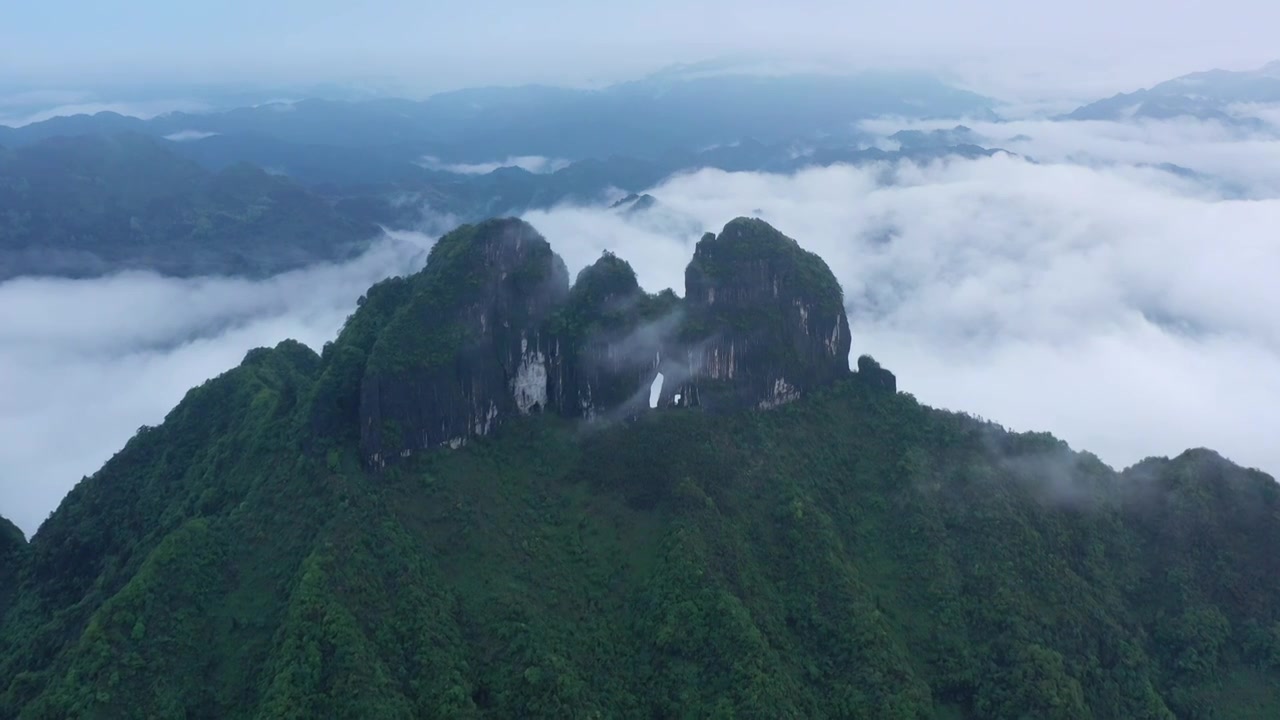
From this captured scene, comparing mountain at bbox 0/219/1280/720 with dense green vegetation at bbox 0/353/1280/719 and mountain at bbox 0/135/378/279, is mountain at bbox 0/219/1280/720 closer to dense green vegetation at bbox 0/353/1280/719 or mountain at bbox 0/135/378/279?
dense green vegetation at bbox 0/353/1280/719

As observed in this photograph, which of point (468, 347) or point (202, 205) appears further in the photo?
point (202, 205)

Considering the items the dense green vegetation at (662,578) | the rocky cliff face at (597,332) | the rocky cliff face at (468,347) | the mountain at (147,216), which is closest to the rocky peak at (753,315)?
the rocky cliff face at (597,332)

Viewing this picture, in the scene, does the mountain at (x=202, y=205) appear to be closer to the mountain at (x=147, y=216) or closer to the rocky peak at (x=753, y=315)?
the mountain at (x=147, y=216)

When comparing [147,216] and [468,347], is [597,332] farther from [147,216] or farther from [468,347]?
[147,216]

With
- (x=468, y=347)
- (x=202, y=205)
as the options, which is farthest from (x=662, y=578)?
(x=202, y=205)

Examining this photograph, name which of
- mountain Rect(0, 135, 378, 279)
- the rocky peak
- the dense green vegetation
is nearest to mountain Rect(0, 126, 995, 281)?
mountain Rect(0, 135, 378, 279)
